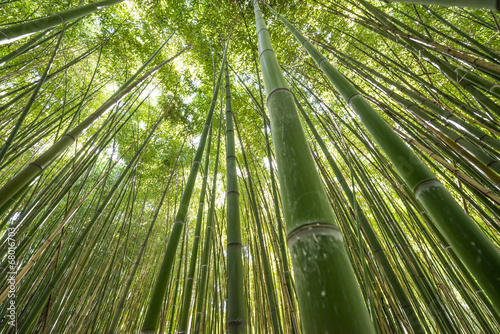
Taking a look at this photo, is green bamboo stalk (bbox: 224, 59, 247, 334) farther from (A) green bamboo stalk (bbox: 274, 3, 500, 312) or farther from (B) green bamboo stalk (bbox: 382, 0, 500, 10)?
(B) green bamboo stalk (bbox: 382, 0, 500, 10)

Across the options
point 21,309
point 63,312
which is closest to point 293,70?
point 63,312

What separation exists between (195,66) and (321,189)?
4071mm

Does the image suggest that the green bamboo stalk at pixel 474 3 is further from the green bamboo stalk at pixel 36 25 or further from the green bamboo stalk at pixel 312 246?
the green bamboo stalk at pixel 36 25

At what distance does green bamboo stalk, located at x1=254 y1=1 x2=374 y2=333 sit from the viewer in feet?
1.24

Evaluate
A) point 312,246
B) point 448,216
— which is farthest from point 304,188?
point 448,216

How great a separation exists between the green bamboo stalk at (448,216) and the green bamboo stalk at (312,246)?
0.24 meters

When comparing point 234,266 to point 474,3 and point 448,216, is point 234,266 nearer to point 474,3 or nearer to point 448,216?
point 448,216

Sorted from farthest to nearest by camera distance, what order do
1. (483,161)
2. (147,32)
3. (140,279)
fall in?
(147,32) → (140,279) → (483,161)

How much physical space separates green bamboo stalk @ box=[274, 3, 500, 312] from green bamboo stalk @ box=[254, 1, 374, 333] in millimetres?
242

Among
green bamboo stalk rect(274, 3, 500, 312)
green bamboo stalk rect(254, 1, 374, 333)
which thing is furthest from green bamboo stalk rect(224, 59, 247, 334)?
green bamboo stalk rect(274, 3, 500, 312)

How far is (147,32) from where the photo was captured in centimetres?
359

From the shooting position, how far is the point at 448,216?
503mm

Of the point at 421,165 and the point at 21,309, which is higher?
the point at 21,309

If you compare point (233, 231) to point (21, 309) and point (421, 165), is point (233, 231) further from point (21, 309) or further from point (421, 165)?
point (21, 309)
